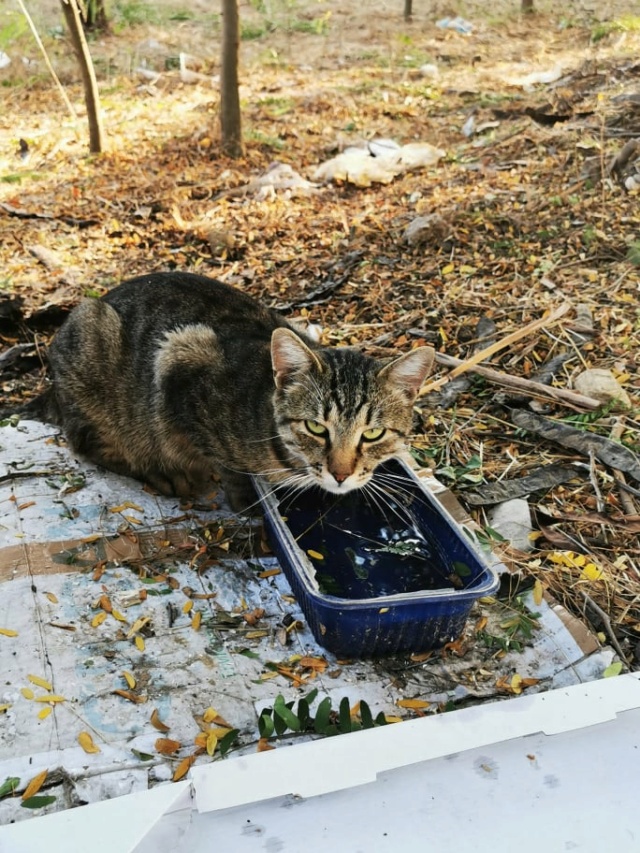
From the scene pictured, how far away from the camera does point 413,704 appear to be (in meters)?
2.30

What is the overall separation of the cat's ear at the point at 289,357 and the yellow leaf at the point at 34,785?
1.47m

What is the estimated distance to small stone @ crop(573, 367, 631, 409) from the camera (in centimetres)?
354

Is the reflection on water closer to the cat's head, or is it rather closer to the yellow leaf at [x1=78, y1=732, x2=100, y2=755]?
the cat's head

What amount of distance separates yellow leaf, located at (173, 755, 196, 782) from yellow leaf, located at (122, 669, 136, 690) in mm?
319

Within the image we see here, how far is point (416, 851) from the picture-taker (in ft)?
5.05

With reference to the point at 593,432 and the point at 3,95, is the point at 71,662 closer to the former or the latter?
the point at 593,432

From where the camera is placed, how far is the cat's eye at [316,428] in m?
2.70

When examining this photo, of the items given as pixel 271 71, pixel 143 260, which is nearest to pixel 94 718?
pixel 143 260

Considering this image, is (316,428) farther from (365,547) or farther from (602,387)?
(602,387)

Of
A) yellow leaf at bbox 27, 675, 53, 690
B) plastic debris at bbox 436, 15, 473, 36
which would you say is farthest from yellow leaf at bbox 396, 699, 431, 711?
plastic debris at bbox 436, 15, 473, 36

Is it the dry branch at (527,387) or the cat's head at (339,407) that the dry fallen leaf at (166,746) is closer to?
the cat's head at (339,407)

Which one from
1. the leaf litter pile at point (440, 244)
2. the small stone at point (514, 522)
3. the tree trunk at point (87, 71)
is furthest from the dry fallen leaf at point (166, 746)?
the tree trunk at point (87, 71)

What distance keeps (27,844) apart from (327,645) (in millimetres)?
1200

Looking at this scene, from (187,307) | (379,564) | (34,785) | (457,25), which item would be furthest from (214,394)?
(457,25)
